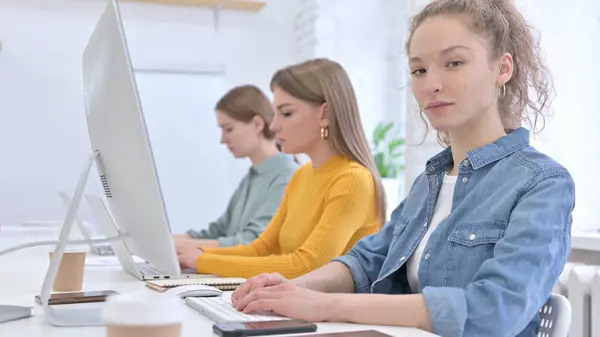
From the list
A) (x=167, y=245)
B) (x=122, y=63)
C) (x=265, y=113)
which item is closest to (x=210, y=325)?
(x=167, y=245)

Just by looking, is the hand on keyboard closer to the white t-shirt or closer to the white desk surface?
the white desk surface

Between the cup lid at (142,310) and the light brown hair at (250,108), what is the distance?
213 centimetres

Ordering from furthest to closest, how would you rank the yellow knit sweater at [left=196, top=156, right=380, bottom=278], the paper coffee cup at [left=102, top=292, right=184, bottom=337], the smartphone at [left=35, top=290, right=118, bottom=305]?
1. the yellow knit sweater at [left=196, top=156, right=380, bottom=278]
2. the smartphone at [left=35, top=290, right=118, bottom=305]
3. the paper coffee cup at [left=102, top=292, right=184, bottom=337]

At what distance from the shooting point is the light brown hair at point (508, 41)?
1293 mm

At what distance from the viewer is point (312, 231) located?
1939 millimetres

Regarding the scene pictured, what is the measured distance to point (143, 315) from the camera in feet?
2.25

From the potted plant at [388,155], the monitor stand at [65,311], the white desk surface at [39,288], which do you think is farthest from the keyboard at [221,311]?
the potted plant at [388,155]

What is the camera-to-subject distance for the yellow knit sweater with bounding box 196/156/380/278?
5.93 ft

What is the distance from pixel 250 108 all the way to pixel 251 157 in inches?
7.6

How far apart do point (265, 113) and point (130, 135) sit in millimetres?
1750

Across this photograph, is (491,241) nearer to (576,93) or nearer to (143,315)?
→ (143,315)

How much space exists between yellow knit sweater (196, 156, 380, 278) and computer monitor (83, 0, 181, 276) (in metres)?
0.49

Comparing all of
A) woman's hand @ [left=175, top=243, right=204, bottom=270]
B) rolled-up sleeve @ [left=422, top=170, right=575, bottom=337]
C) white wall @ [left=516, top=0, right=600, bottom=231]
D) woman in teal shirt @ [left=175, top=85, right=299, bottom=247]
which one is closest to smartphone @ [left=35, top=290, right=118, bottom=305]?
woman's hand @ [left=175, top=243, right=204, bottom=270]

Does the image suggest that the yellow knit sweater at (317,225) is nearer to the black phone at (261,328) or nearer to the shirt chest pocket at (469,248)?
the shirt chest pocket at (469,248)
